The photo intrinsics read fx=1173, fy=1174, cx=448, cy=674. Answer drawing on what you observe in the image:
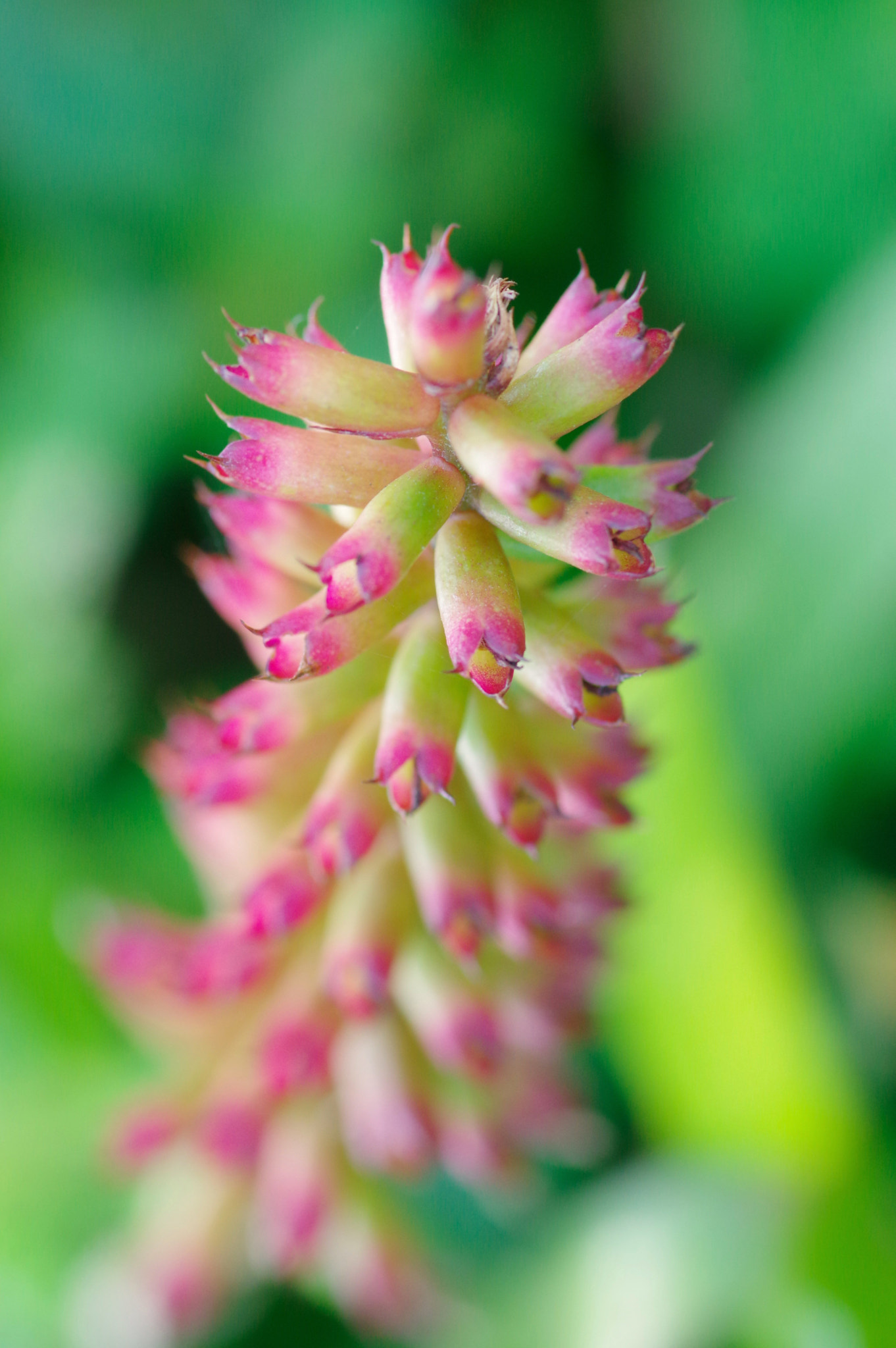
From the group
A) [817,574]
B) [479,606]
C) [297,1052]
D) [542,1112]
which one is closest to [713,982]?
[542,1112]

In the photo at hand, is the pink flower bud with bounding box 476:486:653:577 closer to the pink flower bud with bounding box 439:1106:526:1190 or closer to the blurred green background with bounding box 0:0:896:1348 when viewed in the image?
the pink flower bud with bounding box 439:1106:526:1190

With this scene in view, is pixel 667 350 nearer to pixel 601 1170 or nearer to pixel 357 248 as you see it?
pixel 601 1170

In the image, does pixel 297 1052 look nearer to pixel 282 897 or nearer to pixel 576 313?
pixel 282 897

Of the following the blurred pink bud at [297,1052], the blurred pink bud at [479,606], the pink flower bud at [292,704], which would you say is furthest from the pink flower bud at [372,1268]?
the blurred pink bud at [479,606]

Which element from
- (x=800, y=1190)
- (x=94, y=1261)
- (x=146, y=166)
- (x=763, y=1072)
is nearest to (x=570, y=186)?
(x=146, y=166)

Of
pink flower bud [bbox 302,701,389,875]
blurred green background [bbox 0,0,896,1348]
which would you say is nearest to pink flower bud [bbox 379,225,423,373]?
pink flower bud [bbox 302,701,389,875]
